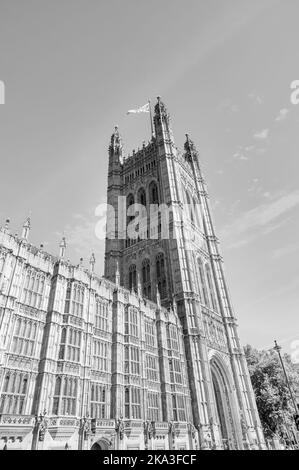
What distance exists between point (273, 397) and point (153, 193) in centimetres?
4157

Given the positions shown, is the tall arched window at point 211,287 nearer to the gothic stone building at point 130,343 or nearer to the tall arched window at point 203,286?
the gothic stone building at point 130,343

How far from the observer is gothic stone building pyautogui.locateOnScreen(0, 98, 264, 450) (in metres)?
23.4

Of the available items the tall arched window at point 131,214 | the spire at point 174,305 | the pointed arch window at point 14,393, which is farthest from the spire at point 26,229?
the tall arched window at point 131,214

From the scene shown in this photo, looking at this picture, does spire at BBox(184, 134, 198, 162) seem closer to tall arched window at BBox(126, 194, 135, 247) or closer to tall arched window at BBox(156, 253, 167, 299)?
tall arched window at BBox(126, 194, 135, 247)

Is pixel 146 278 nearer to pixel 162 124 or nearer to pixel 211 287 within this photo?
pixel 211 287

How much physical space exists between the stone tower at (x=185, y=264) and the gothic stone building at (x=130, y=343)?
21 centimetres

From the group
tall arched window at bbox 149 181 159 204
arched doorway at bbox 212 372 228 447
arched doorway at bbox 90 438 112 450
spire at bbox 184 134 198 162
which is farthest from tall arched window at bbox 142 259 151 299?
spire at bbox 184 134 198 162

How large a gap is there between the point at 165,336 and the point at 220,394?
575 inches

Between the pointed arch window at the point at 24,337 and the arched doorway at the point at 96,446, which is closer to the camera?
the pointed arch window at the point at 24,337

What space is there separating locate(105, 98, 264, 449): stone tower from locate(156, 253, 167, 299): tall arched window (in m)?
0.16

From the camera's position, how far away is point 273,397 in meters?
52.3

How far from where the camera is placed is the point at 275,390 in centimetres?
5316

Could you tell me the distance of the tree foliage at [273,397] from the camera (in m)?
51.8
